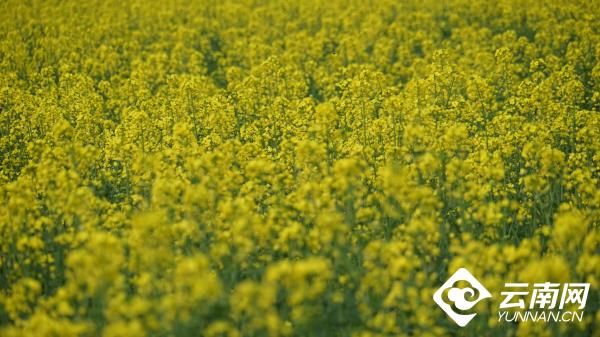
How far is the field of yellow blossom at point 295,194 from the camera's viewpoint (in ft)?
19.5

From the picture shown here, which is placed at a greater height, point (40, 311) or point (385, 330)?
point (40, 311)

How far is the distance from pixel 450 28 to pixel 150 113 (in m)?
10.1

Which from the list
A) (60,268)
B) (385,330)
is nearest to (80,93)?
(60,268)

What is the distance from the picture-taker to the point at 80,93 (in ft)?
41.5

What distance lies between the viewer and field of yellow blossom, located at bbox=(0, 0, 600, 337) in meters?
5.96

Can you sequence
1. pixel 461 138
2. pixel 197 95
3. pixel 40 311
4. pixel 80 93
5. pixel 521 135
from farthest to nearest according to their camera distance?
1. pixel 80 93
2. pixel 197 95
3. pixel 521 135
4. pixel 461 138
5. pixel 40 311

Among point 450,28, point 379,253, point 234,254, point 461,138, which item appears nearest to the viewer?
point 379,253

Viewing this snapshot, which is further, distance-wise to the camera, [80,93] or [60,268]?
[80,93]

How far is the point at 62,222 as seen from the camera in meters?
8.04

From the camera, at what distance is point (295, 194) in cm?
758

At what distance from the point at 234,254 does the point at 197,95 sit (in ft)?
17.6

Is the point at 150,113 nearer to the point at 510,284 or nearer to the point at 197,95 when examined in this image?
the point at 197,95

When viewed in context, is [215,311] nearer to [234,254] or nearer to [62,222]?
[234,254]

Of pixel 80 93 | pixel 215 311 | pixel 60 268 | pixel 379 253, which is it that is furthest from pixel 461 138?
pixel 80 93
